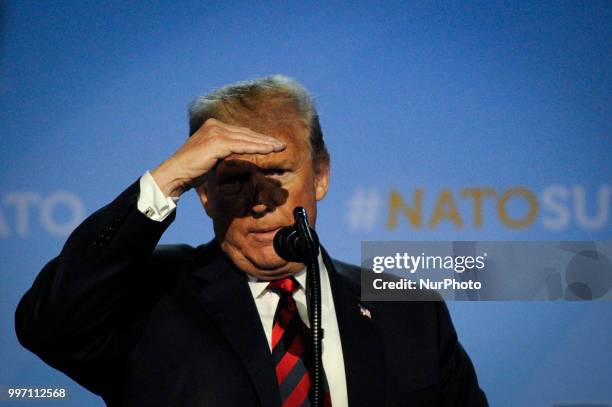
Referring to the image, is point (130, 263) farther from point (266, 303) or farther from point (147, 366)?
point (266, 303)

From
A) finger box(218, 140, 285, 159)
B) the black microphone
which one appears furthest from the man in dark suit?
the black microphone

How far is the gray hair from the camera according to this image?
1.94m

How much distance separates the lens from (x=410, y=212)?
2.35 m

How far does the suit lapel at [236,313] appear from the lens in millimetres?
1748

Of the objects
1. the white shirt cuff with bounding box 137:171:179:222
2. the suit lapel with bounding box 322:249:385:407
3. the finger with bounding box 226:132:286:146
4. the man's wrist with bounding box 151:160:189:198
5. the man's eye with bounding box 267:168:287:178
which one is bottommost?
the suit lapel with bounding box 322:249:385:407

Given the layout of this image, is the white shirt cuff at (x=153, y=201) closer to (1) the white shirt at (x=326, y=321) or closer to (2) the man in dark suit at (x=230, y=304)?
(2) the man in dark suit at (x=230, y=304)

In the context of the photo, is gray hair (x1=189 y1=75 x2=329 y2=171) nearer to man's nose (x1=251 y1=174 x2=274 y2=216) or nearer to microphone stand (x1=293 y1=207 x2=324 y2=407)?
man's nose (x1=251 y1=174 x2=274 y2=216)

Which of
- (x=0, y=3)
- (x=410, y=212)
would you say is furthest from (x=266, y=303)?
(x=0, y=3)

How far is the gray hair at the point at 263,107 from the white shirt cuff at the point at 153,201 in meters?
0.40

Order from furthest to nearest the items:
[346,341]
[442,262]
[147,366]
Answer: [442,262] < [346,341] < [147,366]

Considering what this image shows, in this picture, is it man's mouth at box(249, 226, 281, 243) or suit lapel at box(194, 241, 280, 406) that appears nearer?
suit lapel at box(194, 241, 280, 406)

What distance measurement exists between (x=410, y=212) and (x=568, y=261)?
48 cm

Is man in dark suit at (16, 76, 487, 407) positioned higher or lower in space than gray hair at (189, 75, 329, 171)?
lower

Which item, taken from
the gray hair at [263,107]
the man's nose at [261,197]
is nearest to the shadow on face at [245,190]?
the man's nose at [261,197]
